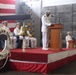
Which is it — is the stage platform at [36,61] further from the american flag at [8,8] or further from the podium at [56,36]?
the american flag at [8,8]

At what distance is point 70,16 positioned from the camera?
9578 millimetres

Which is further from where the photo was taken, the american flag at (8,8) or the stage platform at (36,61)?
the american flag at (8,8)

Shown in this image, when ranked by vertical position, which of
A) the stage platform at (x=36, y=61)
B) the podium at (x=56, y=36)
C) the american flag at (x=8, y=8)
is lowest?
the stage platform at (x=36, y=61)

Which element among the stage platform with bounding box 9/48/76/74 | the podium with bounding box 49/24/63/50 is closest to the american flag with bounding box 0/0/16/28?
the podium with bounding box 49/24/63/50

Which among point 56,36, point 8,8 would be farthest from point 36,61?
point 8,8

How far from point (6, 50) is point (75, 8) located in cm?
552

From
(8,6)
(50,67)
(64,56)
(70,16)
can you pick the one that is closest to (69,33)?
(70,16)

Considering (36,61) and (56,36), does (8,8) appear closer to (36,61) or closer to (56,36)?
(56,36)

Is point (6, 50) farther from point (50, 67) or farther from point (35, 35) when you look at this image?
point (35, 35)

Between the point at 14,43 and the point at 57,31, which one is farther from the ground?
the point at 57,31

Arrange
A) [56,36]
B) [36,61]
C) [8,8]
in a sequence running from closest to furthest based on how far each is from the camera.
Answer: [36,61]
[56,36]
[8,8]

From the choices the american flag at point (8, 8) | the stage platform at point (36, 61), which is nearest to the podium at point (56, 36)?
the stage platform at point (36, 61)

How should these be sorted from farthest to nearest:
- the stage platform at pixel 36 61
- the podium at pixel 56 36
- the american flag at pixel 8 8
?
the american flag at pixel 8 8, the podium at pixel 56 36, the stage platform at pixel 36 61

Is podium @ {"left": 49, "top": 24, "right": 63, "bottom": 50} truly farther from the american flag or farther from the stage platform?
the american flag
